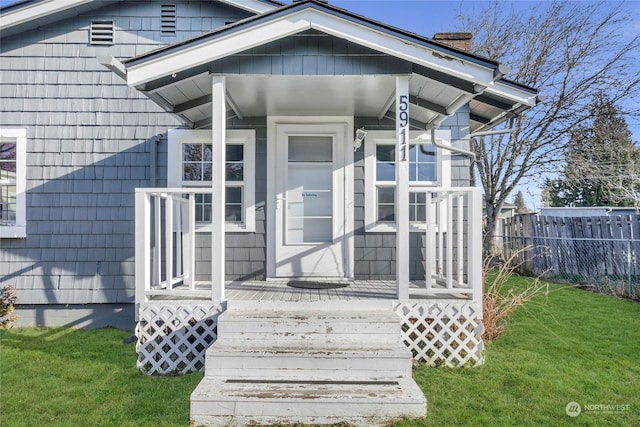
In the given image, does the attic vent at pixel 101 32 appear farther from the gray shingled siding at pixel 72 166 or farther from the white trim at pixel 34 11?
the white trim at pixel 34 11

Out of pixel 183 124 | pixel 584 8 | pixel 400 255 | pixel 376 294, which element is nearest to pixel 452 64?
pixel 400 255

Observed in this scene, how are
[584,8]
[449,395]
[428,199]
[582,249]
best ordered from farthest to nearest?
[584,8], [582,249], [428,199], [449,395]

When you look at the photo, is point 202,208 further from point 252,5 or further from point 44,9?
point 44,9

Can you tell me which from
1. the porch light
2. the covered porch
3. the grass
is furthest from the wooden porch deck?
the porch light

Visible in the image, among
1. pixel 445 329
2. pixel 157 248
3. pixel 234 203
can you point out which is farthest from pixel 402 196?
pixel 157 248

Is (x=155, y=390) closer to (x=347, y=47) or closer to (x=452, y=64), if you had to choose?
(x=347, y=47)

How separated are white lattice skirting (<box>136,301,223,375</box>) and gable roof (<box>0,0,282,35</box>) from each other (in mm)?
3905

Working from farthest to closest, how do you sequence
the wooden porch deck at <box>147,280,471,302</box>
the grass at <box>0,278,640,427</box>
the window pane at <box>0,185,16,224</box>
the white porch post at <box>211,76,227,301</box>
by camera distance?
1. the window pane at <box>0,185,16,224</box>
2. the wooden porch deck at <box>147,280,471,302</box>
3. the white porch post at <box>211,76,227,301</box>
4. the grass at <box>0,278,640,427</box>

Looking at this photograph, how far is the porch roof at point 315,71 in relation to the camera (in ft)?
11.7

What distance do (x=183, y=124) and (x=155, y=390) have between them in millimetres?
3362

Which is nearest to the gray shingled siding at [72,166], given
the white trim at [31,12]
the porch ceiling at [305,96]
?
the white trim at [31,12]

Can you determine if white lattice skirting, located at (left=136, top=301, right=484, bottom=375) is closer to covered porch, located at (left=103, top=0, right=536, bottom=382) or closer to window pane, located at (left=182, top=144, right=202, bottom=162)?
covered porch, located at (left=103, top=0, right=536, bottom=382)

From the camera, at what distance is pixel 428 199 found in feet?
13.0

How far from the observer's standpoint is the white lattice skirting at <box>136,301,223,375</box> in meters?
3.76
